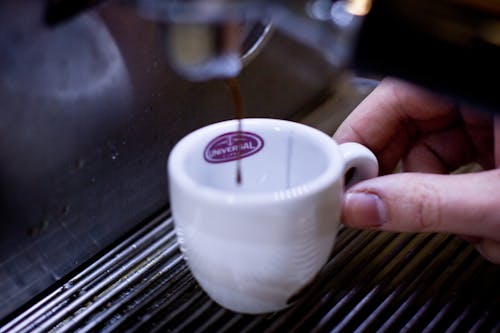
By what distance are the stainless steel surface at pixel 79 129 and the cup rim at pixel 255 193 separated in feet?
0.29

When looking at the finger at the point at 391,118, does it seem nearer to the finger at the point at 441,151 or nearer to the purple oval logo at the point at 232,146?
the finger at the point at 441,151

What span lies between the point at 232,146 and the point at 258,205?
83 millimetres

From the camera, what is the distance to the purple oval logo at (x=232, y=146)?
374 mm

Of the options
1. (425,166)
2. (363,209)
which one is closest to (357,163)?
(363,209)

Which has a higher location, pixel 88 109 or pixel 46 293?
pixel 88 109

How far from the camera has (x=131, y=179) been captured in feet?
1.59

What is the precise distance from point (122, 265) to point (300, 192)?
0.59ft

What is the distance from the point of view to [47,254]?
0.44m

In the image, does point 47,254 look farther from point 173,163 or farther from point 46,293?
point 173,163

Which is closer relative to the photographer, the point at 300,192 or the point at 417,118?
the point at 300,192

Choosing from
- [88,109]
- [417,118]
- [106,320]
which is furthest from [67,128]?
[417,118]

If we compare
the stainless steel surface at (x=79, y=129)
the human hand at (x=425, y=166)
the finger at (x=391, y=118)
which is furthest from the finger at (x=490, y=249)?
the stainless steel surface at (x=79, y=129)

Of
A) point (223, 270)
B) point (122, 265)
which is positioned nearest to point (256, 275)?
point (223, 270)

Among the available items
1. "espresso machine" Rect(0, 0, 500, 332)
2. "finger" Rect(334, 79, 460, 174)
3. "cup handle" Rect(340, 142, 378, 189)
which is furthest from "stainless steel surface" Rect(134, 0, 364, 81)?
"finger" Rect(334, 79, 460, 174)
